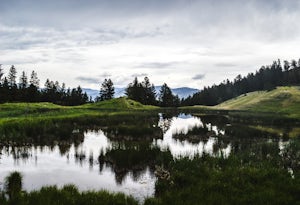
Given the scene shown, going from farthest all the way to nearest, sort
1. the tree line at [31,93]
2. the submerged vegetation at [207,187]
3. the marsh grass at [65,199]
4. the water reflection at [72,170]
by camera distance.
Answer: the tree line at [31,93] < the water reflection at [72,170] < the submerged vegetation at [207,187] < the marsh grass at [65,199]

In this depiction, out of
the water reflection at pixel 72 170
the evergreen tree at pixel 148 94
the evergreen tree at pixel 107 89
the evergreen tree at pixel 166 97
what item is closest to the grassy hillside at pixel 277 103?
the evergreen tree at pixel 166 97

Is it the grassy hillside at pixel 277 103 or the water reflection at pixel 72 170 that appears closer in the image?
the water reflection at pixel 72 170

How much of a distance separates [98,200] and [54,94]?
12660cm

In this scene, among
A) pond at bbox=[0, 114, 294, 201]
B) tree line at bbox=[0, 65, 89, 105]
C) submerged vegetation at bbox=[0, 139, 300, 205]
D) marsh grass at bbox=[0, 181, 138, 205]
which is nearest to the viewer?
marsh grass at bbox=[0, 181, 138, 205]

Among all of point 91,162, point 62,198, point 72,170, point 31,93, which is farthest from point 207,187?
point 31,93

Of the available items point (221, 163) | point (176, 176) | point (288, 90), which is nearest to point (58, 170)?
point (176, 176)

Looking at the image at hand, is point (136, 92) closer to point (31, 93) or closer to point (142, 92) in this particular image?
point (142, 92)

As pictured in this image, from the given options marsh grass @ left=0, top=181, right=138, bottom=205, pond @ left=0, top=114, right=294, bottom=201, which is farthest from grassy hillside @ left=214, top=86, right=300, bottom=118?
marsh grass @ left=0, top=181, right=138, bottom=205

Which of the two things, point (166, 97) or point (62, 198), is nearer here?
point (62, 198)

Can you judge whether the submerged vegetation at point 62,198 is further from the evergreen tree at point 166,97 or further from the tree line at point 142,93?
the evergreen tree at point 166,97

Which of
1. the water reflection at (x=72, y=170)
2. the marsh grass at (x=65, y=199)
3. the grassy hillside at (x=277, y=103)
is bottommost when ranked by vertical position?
the water reflection at (x=72, y=170)

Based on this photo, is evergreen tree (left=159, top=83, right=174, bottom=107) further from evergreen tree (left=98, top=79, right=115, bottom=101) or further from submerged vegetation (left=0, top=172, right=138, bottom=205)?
submerged vegetation (left=0, top=172, right=138, bottom=205)

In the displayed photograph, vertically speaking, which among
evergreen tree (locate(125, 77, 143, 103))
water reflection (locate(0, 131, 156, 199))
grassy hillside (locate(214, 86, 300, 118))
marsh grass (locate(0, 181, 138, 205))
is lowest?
water reflection (locate(0, 131, 156, 199))

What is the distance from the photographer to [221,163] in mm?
19734
